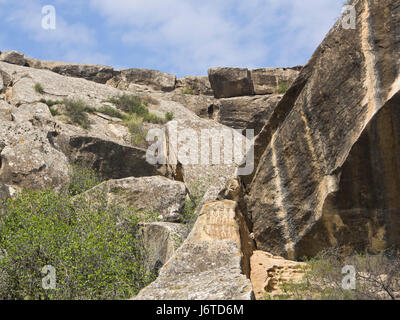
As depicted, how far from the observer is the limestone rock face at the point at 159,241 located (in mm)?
10547

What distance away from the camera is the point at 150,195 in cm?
1348

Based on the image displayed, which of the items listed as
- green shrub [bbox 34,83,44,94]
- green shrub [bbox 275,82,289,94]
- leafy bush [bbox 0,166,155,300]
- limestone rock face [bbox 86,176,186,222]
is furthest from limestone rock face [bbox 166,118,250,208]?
green shrub [bbox 34,83,44,94]

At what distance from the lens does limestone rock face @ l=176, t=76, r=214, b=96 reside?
30797 millimetres

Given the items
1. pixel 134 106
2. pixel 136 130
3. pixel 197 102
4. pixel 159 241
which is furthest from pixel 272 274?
pixel 197 102

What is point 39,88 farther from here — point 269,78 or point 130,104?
point 269,78

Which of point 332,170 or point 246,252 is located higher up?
point 332,170

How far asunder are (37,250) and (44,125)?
1038 centimetres

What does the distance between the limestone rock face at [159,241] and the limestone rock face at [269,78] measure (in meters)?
16.7

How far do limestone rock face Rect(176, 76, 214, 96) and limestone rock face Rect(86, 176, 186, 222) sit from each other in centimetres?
1741
